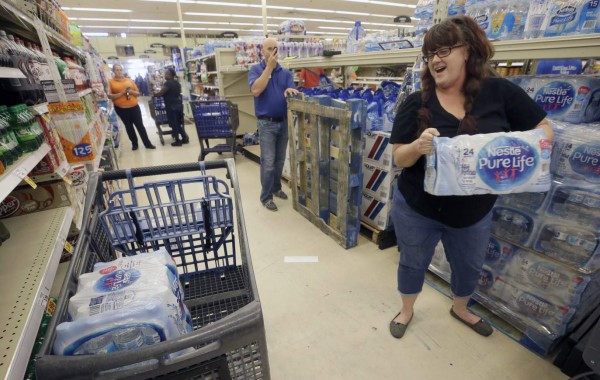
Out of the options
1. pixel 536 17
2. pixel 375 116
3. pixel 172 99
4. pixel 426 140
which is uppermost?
pixel 536 17

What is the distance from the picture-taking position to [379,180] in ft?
8.35

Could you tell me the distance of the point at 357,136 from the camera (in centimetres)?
229

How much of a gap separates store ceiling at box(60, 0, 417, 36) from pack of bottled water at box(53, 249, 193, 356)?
531 inches

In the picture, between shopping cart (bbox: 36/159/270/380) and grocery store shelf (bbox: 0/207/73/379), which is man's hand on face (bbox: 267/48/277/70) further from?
grocery store shelf (bbox: 0/207/73/379)

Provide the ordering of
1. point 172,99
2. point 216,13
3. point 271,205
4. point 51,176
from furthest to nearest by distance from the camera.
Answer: point 216,13 < point 172,99 < point 271,205 < point 51,176

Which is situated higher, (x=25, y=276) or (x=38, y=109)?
(x=38, y=109)

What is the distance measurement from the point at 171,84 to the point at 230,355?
664 cm

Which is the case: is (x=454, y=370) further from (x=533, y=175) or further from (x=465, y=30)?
(x=465, y=30)

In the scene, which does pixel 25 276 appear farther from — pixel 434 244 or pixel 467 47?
pixel 467 47

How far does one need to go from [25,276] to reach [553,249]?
7.56 ft

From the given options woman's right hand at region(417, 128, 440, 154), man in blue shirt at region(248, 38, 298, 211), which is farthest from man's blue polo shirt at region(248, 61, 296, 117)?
woman's right hand at region(417, 128, 440, 154)

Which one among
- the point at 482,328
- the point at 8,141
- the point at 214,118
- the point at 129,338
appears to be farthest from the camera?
the point at 214,118

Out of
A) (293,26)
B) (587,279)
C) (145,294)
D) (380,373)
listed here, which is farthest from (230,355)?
(293,26)

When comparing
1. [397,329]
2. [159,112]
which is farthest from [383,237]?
[159,112]
